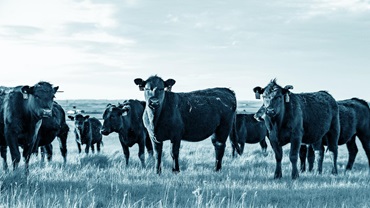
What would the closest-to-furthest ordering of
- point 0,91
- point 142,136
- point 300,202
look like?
1. point 300,202
2. point 0,91
3. point 142,136

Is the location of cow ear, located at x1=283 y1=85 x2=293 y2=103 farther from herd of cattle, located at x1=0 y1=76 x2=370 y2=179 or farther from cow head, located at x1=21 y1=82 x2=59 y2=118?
cow head, located at x1=21 y1=82 x2=59 y2=118

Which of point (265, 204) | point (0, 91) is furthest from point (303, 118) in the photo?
point (0, 91)

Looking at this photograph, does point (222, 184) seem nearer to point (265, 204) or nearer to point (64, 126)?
point (265, 204)

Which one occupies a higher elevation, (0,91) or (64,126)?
(0,91)

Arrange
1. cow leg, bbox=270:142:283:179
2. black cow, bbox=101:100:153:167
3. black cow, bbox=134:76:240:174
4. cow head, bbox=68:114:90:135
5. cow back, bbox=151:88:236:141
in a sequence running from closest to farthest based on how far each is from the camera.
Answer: cow leg, bbox=270:142:283:179 < black cow, bbox=134:76:240:174 < cow back, bbox=151:88:236:141 < black cow, bbox=101:100:153:167 < cow head, bbox=68:114:90:135

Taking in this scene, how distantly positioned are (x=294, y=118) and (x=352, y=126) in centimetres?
347

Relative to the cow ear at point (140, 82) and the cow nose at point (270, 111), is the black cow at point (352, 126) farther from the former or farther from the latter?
the cow ear at point (140, 82)

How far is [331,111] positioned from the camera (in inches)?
470

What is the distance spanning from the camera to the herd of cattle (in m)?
9.85

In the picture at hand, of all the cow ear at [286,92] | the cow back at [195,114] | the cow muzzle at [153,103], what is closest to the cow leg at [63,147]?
the cow back at [195,114]

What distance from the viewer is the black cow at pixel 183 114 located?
1059 centimetres

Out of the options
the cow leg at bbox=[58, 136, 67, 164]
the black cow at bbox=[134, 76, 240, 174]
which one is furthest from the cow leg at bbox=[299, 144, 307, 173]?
the cow leg at bbox=[58, 136, 67, 164]

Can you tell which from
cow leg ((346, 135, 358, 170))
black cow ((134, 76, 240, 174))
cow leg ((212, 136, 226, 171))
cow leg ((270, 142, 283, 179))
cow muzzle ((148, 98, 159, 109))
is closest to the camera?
cow muzzle ((148, 98, 159, 109))

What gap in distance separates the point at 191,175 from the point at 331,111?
14.2 feet
